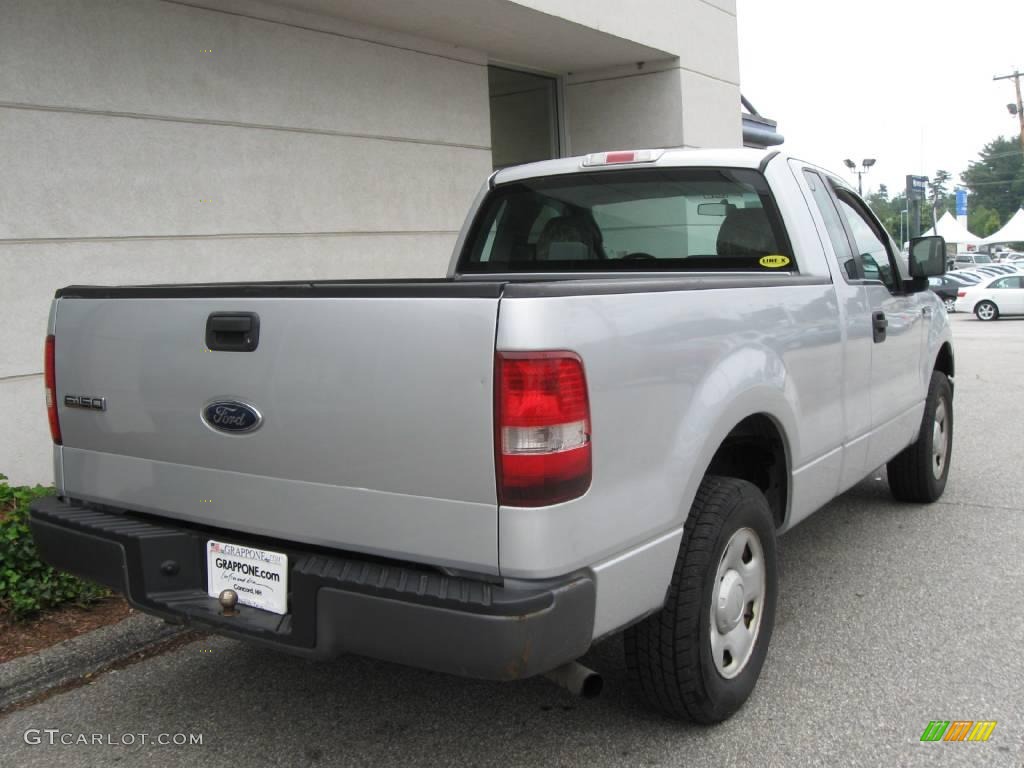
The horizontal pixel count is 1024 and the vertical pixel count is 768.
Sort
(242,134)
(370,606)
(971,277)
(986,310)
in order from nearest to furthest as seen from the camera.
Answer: (370,606), (242,134), (986,310), (971,277)

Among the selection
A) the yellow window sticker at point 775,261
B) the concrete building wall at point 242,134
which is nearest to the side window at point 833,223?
the yellow window sticker at point 775,261

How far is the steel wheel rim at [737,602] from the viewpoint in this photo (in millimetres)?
3014

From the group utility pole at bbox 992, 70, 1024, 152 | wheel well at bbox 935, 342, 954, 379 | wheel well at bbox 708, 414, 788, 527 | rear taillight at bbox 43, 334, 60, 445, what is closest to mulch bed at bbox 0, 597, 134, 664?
rear taillight at bbox 43, 334, 60, 445

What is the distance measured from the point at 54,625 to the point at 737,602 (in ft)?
9.14

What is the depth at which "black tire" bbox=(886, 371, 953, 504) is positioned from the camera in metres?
5.42

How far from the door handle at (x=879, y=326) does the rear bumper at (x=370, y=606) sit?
2.47 m

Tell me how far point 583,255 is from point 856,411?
136 cm

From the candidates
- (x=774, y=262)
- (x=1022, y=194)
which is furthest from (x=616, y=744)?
(x=1022, y=194)

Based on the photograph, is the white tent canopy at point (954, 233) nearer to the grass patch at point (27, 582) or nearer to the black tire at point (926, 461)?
the black tire at point (926, 461)

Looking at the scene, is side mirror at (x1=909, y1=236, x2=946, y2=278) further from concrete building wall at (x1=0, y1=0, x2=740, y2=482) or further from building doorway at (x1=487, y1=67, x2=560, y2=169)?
building doorway at (x1=487, y1=67, x2=560, y2=169)

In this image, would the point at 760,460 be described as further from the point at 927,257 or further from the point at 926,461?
the point at 926,461

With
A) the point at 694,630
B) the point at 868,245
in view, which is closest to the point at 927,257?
the point at 868,245

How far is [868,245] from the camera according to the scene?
4.69 m
